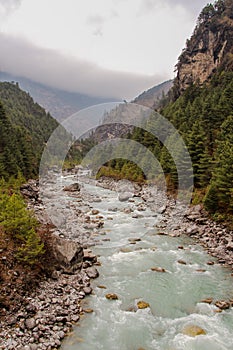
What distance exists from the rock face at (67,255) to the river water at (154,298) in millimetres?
1591

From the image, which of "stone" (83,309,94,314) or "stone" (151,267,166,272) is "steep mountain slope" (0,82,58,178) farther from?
"stone" (83,309,94,314)

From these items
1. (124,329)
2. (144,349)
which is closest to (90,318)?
(124,329)

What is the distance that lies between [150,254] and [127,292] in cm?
562

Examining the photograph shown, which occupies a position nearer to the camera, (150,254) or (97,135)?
(150,254)

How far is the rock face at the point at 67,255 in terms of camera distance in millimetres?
16156

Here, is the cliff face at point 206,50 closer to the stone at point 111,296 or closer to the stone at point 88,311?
the stone at point 111,296

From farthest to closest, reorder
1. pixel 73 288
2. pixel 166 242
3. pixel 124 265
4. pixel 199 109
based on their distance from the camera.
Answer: pixel 199 109 → pixel 166 242 → pixel 124 265 → pixel 73 288

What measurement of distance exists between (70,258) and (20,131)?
37.7 meters

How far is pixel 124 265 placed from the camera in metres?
18.6

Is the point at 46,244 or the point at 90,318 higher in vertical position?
the point at 46,244

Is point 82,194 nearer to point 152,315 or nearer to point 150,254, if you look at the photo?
point 150,254

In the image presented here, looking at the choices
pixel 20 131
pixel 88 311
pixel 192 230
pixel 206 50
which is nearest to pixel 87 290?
pixel 88 311

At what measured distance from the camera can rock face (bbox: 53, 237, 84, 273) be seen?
16156mm

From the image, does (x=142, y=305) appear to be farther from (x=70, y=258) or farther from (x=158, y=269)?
(x=70, y=258)
